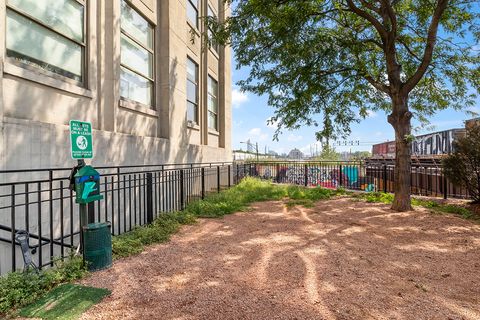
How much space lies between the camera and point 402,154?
822cm

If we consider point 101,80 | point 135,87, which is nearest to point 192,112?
point 135,87

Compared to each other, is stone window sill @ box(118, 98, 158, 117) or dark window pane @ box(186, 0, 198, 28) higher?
dark window pane @ box(186, 0, 198, 28)

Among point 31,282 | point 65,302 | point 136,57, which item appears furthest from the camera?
point 136,57

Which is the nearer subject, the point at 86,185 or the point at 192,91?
the point at 86,185

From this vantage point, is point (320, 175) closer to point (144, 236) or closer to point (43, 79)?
point (144, 236)

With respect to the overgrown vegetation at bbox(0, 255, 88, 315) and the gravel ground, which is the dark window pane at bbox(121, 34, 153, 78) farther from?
the overgrown vegetation at bbox(0, 255, 88, 315)

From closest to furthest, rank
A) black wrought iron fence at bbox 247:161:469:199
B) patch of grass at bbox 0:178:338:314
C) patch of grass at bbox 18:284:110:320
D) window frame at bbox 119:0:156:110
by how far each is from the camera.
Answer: patch of grass at bbox 18:284:110:320, patch of grass at bbox 0:178:338:314, window frame at bbox 119:0:156:110, black wrought iron fence at bbox 247:161:469:199

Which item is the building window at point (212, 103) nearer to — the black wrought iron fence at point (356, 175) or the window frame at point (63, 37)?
the black wrought iron fence at point (356, 175)

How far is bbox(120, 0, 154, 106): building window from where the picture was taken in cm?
790

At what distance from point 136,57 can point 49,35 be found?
3143 millimetres

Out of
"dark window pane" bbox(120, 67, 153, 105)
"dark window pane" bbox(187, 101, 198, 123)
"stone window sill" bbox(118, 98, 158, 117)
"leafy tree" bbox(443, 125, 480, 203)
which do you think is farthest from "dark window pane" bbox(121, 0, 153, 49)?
"leafy tree" bbox(443, 125, 480, 203)

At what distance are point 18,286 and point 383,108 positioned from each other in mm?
13483

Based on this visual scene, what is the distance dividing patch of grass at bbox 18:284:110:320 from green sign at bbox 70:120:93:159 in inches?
62.7

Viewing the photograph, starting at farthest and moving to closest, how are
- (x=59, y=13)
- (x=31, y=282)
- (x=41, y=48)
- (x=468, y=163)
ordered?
(x=468, y=163) < (x=59, y=13) < (x=41, y=48) < (x=31, y=282)
